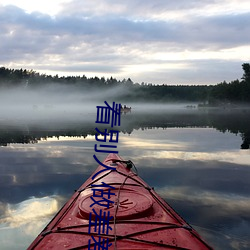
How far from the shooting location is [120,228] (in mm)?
4684

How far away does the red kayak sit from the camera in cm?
419

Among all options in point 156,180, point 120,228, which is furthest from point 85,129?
point 120,228

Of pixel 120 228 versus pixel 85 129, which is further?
pixel 85 129

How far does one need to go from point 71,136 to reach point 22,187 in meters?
13.1

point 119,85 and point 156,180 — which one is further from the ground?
point 119,85

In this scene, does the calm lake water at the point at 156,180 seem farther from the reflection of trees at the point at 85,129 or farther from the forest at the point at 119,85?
the forest at the point at 119,85

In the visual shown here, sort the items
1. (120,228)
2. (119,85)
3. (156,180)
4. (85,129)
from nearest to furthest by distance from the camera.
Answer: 1. (120,228)
2. (156,180)
3. (85,129)
4. (119,85)

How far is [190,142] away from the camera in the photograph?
2045cm

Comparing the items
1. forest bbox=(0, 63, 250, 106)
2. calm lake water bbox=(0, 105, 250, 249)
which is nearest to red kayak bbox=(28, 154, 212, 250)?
calm lake water bbox=(0, 105, 250, 249)

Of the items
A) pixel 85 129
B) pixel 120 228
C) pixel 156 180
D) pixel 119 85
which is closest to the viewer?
pixel 120 228

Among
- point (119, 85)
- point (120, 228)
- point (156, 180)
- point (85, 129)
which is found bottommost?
point (156, 180)

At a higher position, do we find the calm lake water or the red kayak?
the red kayak

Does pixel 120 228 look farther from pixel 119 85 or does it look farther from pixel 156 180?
pixel 119 85

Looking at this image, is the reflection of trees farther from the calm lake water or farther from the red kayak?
the red kayak
